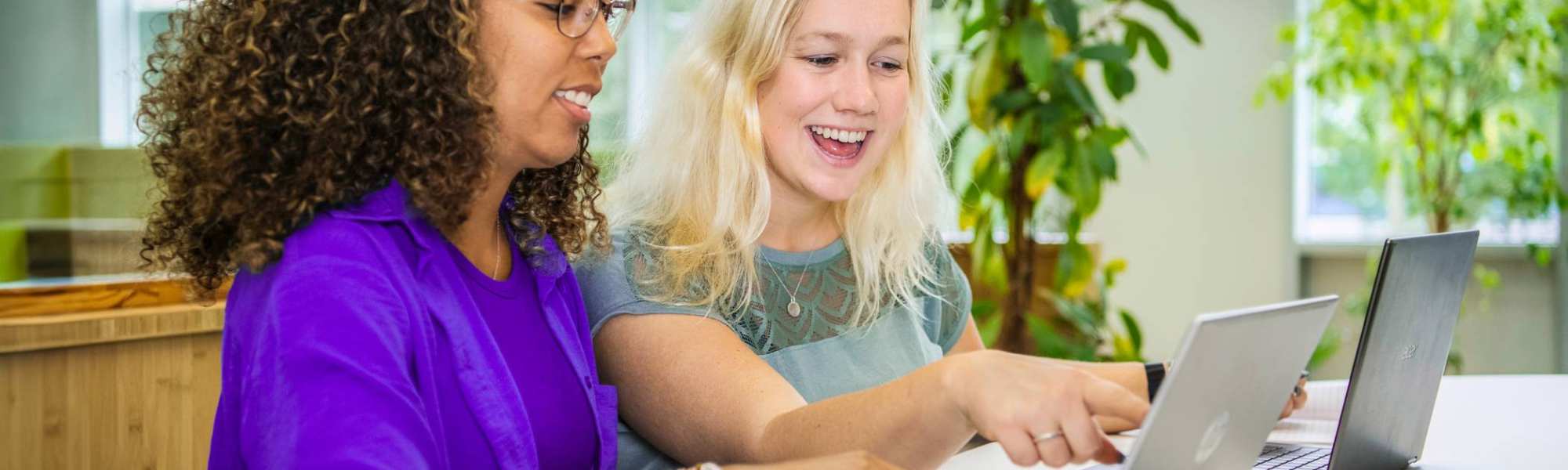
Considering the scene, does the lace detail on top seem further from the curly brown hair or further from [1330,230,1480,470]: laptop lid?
[1330,230,1480,470]: laptop lid

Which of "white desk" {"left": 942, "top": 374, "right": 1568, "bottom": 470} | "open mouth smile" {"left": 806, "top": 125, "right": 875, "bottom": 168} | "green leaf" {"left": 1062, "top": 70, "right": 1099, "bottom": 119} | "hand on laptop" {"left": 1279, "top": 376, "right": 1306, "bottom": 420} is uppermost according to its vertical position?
"green leaf" {"left": 1062, "top": 70, "right": 1099, "bottom": 119}

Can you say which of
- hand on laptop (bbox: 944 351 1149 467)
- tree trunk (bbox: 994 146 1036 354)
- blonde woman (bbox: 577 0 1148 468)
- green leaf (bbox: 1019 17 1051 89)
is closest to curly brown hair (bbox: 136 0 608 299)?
blonde woman (bbox: 577 0 1148 468)

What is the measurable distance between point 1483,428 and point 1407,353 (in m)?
0.61

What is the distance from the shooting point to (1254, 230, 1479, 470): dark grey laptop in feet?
3.90

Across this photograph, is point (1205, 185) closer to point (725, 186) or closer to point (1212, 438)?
point (725, 186)

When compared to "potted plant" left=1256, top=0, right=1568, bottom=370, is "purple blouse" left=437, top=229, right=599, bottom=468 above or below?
below

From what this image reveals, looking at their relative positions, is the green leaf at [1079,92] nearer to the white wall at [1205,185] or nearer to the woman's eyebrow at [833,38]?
the woman's eyebrow at [833,38]

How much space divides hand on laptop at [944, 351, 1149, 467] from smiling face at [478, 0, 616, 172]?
491 mm

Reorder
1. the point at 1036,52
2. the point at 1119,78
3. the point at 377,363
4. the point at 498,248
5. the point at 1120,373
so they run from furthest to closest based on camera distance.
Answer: the point at 1119,78, the point at 1036,52, the point at 1120,373, the point at 498,248, the point at 377,363

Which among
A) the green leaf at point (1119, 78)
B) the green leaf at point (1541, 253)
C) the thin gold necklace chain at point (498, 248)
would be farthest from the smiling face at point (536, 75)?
the green leaf at point (1541, 253)

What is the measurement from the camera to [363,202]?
1.13 m

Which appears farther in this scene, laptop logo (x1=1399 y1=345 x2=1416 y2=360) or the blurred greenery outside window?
the blurred greenery outside window

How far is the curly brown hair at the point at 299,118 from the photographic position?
108cm

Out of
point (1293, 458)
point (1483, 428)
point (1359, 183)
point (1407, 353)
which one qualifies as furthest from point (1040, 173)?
point (1359, 183)
